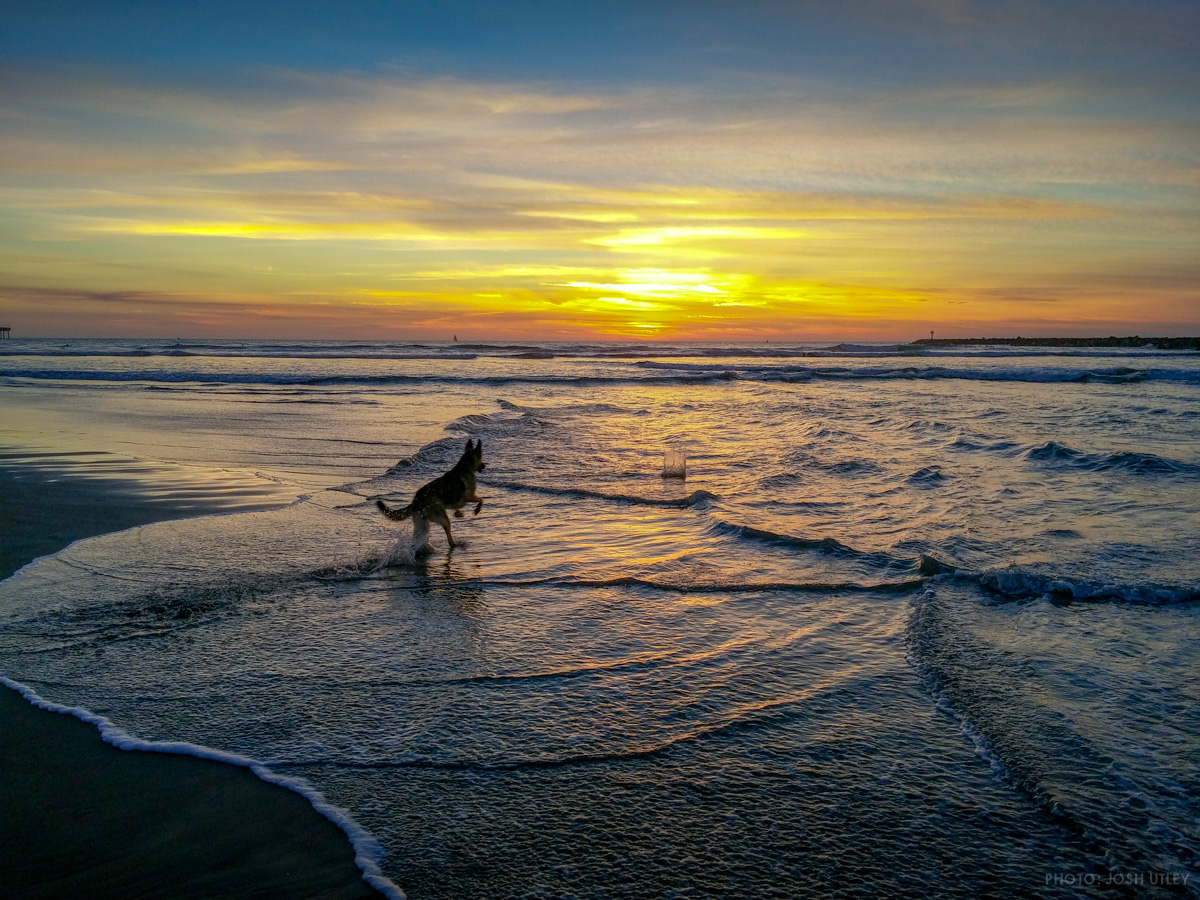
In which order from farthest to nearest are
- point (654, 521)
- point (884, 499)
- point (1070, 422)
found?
point (1070, 422) → point (884, 499) → point (654, 521)

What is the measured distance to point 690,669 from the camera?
4617mm

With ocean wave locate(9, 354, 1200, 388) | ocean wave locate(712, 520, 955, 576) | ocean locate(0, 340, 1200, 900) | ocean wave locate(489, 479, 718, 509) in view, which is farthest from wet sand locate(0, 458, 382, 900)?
ocean wave locate(9, 354, 1200, 388)

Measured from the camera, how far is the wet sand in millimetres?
2738

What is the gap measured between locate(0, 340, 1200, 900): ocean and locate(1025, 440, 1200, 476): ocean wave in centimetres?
10

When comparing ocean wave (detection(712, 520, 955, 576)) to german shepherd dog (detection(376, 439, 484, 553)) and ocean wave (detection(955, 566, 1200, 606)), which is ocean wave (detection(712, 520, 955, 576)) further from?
german shepherd dog (detection(376, 439, 484, 553))

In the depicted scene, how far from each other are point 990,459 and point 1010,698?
9.57 m

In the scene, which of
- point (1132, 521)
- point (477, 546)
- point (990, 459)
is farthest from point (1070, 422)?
point (477, 546)

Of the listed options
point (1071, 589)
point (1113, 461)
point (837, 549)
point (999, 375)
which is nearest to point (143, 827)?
point (837, 549)

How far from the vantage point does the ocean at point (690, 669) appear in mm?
2982

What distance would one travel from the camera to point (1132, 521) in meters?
8.20

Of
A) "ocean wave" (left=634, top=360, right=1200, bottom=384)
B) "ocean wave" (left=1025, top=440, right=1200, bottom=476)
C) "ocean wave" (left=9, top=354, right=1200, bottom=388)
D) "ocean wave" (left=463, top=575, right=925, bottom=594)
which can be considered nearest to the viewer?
"ocean wave" (left=463, top=575, right=925, bottom=594)

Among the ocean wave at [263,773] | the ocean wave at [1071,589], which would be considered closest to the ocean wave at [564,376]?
the ocean wave at [263,773]

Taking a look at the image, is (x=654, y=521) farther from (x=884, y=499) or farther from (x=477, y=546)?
(x=884, y=499)

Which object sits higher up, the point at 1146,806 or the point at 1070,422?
the point at 1070,422
